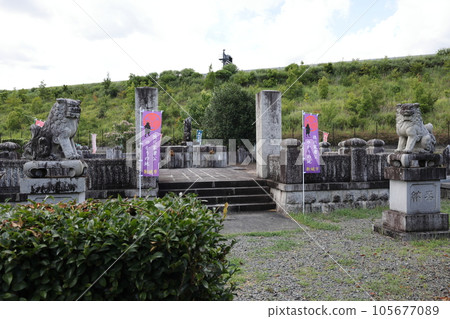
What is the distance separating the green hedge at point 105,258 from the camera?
184 centimetres

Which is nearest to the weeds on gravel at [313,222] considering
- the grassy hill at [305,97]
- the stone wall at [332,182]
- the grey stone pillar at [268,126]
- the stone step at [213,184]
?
the stone wall at [332,182]

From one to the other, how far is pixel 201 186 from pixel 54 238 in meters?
6.31

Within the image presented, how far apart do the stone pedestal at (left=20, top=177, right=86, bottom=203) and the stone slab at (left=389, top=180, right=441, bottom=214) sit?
5242 mm

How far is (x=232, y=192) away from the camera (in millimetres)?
8117

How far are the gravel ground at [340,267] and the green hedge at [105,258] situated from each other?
1.23 meters

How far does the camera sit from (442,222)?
550 centimetres

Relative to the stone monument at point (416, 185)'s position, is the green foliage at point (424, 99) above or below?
above

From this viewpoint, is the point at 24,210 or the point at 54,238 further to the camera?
the point at 24,210

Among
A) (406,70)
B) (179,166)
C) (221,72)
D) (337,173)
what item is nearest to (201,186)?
(337,173)

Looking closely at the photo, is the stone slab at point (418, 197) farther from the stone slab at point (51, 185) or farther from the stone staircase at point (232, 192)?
the stone slab at point (51, 185)

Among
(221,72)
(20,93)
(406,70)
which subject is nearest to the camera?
(406,70)

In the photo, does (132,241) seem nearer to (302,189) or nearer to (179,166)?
(302,189)

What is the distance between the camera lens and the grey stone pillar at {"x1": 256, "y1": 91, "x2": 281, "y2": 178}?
858 centimetres

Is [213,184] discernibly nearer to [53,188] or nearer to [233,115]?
[53,188]
